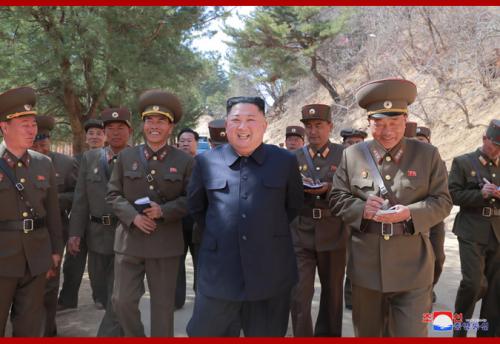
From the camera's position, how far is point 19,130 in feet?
12.2

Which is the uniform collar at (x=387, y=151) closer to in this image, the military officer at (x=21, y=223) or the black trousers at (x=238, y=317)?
the black trousers at (x=238, y=317)

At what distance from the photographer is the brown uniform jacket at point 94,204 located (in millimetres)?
4691

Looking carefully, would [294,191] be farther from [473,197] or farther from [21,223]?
[473,197]

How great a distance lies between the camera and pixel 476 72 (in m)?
16.1

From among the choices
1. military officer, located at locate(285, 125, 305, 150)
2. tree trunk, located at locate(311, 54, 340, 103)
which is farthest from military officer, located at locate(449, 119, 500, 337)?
tree trunk, located at locate(311, 54, 340, 103)

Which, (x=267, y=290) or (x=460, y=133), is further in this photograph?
(x=460, y=133)

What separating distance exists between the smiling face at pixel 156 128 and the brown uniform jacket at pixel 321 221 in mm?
1436

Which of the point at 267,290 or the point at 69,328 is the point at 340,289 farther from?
the point at 69,328

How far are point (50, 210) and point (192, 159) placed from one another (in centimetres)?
125

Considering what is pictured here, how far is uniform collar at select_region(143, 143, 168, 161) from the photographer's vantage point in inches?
163

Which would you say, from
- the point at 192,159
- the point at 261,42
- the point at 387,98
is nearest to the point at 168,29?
the point at 192,159

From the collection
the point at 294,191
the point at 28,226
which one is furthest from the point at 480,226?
the point at 28,226

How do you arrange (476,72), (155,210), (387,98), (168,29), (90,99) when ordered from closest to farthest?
(387,98), (155,210), (168,29), (90,99), (476,72)

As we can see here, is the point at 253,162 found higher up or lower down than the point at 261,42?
lower down
